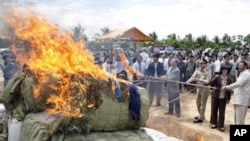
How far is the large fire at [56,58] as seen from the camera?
214 inches

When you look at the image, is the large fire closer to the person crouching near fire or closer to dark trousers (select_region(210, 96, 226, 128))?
the person crouching near fire

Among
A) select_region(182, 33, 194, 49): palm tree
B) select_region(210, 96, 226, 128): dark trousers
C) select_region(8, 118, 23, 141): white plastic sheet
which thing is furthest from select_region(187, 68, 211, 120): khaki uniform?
select_region(182, 33, 194, 49): palm tree

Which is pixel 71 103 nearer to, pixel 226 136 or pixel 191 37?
pixel 226 136

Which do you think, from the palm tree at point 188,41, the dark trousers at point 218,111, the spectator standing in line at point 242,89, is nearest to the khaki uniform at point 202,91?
the dark trousers at point 218,111

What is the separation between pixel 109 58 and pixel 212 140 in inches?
260

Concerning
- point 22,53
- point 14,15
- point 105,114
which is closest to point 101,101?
point 105,114

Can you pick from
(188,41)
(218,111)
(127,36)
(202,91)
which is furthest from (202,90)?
(188,41)

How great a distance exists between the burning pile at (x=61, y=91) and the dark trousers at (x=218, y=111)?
5106mm

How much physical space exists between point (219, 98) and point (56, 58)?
19.1 feet

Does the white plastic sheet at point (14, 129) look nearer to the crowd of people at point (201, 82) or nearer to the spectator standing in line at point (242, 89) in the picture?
the crowd of people at point (201, 82)

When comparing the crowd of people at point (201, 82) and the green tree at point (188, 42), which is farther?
the green tree at point (188, 42)

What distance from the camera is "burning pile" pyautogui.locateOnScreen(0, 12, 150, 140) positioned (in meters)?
5.31

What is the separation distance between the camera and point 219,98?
34.3ft

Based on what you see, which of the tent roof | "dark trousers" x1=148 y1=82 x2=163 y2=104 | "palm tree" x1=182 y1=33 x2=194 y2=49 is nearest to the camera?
"dark trousers" x1=148 y1=82 x2=163 y2=104
